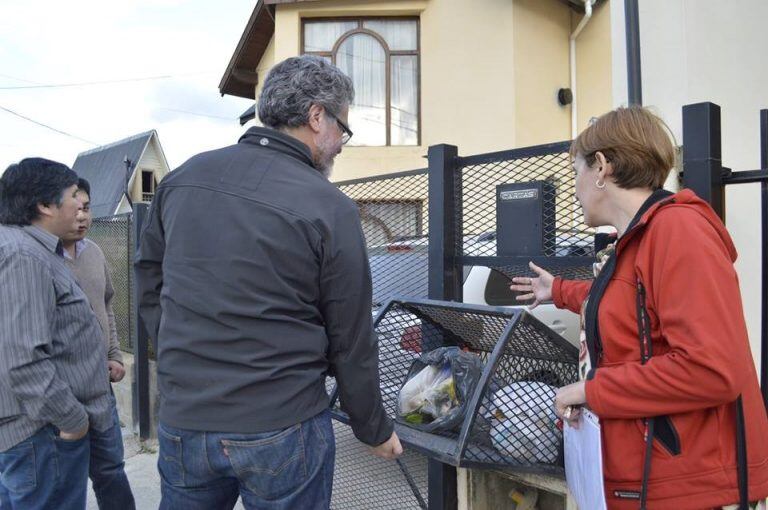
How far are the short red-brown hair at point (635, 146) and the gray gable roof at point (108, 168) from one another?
26919mm

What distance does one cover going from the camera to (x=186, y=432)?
1.63 meters

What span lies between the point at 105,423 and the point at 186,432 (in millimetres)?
1238

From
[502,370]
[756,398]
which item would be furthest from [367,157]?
[756,398]

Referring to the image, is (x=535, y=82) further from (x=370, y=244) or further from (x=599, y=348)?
(x=599, y=348)

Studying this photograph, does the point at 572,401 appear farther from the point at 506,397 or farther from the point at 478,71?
the point at 478,71

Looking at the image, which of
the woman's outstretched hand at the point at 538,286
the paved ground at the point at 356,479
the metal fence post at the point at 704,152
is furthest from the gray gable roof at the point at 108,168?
the metal fence post at the point at 704,152

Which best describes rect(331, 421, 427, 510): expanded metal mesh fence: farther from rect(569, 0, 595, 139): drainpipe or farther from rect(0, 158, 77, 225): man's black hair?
rect(569, 0, 595, 139): drainpipe

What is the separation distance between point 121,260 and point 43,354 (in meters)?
Answer: 4.03

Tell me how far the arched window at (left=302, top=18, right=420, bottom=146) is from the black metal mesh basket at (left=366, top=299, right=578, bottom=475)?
879 centimetres

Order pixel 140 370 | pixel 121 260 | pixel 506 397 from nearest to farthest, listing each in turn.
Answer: pixel 506 397, pixel 140 370, pixel 121 260

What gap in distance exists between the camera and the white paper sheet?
58.2 inches

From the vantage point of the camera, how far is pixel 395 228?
3232mm

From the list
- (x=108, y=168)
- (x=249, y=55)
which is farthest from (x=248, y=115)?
(x=108, y=168)

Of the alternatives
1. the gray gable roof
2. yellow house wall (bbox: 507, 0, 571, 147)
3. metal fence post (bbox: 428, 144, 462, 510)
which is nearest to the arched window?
yellow house wall (bbox: 507, 0, 571, 147)
